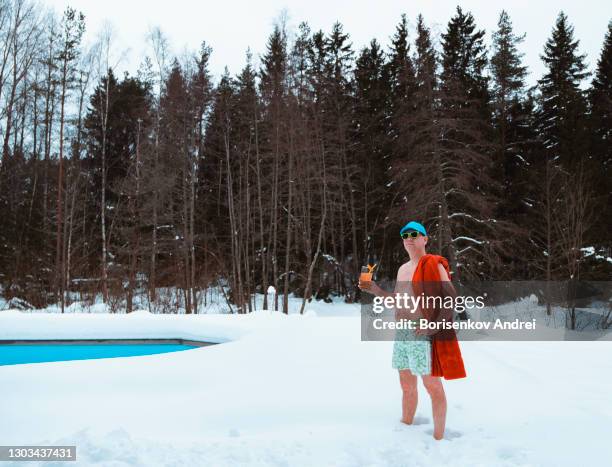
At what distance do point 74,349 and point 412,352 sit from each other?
650 cm

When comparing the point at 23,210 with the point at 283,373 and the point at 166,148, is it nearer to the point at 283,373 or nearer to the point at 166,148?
the point at 166,148

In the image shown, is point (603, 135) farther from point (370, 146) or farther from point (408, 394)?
point (408, 394)

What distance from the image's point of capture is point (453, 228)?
13.4m

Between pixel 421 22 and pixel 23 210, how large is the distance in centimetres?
1693

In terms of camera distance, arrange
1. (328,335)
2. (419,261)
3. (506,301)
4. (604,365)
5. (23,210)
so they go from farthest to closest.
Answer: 1. (23,210)
2. (506,301)
3. (328,335)
4. (604,365)
5. (419,261)

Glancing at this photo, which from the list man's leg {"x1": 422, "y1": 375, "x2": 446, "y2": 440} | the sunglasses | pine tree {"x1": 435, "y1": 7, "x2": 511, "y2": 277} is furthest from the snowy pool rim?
pine tree {"x1": 435, "y1": 7, "x2": 511, "y2": 277}

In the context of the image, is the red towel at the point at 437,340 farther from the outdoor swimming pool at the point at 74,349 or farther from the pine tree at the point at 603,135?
the pine tree at the point at 603,135

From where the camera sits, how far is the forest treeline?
12910 millimetres

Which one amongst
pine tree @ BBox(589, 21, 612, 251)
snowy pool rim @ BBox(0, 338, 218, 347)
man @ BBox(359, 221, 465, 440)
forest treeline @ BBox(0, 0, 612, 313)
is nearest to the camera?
man @ BBox(359, 221, 465, 440)

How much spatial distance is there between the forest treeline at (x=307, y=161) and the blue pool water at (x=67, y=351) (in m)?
4.81

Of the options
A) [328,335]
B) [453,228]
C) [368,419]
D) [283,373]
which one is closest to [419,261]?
[368,419]

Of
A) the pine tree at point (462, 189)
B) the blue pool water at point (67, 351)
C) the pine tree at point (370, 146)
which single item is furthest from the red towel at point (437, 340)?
the pine tree at point (370, 146)

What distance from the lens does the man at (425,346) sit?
2998mm

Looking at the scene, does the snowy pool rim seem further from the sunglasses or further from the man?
the sunglasses
